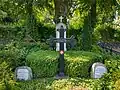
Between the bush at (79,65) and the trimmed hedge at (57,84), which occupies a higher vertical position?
the bush at (79,65)

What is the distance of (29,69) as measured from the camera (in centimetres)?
1074

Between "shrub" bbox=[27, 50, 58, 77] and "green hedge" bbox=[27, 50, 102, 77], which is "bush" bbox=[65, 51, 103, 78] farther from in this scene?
"shrub" bbox=[27, 50, 58, 77]

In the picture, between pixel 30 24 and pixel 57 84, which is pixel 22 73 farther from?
pixel 30 24

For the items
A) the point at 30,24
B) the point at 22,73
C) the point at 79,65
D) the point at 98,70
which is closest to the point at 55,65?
the point at 79,65

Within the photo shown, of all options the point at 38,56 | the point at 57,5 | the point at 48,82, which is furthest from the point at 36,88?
the point at 57,5

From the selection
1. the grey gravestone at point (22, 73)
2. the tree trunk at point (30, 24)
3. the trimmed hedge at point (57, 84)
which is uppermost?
the tree trunk at point (30, 24)

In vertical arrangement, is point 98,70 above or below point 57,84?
above

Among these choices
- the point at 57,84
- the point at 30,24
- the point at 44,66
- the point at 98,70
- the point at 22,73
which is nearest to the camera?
the point at 57,84

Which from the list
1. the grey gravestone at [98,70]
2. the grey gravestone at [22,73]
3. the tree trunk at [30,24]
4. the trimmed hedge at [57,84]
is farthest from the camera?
the tree trunk at [30,24]

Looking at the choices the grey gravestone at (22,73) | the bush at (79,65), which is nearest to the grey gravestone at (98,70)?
the bush at (79,65)

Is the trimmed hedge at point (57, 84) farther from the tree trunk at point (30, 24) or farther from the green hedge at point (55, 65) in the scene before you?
the tree trunk at point (30, 24)

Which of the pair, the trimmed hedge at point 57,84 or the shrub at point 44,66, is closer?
the trimmed hedge at point 57,84

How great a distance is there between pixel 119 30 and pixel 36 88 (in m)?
13.9

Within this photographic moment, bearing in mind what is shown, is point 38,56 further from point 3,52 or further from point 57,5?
point 57,5
